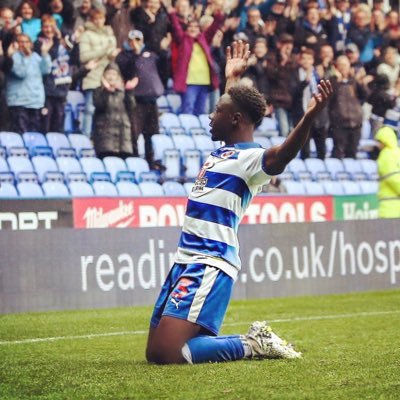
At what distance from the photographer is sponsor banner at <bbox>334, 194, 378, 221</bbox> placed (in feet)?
58.5

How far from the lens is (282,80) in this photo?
1897cm

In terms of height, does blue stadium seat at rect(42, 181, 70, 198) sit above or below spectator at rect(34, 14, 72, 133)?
below

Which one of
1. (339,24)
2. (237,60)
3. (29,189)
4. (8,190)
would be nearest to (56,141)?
(29,189)

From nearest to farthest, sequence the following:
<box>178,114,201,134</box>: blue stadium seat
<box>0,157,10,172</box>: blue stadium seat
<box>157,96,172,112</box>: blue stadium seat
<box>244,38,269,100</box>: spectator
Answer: <box>0,157,10,172</box>: blue stadium seat < <box>178,114,201,134</box>: blue stadium seat < <box>157,96,172,112</box>: blue stadium seat < <box>244,38,269,100</box>: spectator

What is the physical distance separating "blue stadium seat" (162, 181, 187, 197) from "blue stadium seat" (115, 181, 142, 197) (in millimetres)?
543

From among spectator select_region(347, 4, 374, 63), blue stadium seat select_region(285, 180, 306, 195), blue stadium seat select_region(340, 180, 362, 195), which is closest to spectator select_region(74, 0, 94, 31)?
blue stadium seat select_region(285, 180, 306, 195)

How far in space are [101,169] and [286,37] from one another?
5.05 meters

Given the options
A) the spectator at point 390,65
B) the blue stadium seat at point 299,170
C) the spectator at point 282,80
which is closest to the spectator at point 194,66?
the spectator at point 282,80

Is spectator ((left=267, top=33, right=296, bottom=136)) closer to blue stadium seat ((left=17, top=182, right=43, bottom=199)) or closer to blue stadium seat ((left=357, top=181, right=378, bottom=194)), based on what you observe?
blue stadium seat ((left=357, top=181, right=378, bottom=194))

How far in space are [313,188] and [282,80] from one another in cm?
195

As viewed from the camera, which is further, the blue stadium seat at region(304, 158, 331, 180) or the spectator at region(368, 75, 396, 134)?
the spectator at region(368, 75, 396, 134)

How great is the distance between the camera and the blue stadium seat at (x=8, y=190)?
1442cm

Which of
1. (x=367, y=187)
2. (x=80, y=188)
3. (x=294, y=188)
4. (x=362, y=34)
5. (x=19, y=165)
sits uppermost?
(x=362, y=34)

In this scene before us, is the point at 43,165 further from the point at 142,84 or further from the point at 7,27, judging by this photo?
the point at 142,84
